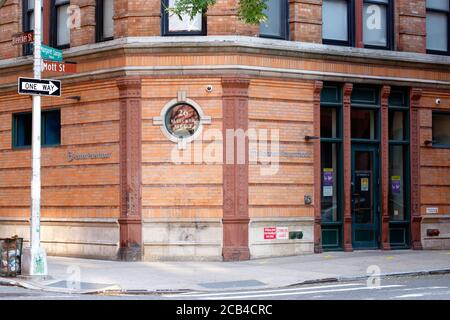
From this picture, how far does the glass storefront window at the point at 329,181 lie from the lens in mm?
24875

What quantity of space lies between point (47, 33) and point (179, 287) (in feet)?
36.8

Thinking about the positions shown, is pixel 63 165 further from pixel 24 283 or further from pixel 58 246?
pixel 24 283

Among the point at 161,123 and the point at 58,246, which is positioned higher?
the point at 161,123

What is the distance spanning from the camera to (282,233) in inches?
934

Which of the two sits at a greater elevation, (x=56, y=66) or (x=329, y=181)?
(x=56, y=66)

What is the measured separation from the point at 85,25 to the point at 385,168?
965cm

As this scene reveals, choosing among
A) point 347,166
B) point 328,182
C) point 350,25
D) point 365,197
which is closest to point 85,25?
point 350,25

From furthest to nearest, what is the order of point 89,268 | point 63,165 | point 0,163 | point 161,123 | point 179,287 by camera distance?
point 0,163
point 63,165
point 161,123
point 89,268
point 179,287

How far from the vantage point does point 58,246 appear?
2538cm

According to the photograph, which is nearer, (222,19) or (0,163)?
(222,19)

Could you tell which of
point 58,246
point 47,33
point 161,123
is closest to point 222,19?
point 161,123

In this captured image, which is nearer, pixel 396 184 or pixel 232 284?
pixel 232 284

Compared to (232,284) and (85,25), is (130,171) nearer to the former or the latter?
(85,25)

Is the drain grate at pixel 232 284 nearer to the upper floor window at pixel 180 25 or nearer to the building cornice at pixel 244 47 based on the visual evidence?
the building cornice at pixel 244 47
